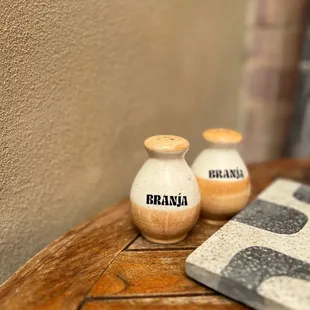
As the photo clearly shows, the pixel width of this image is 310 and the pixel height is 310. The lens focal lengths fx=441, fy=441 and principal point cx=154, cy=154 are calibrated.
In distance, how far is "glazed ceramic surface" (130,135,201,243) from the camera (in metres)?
0.56

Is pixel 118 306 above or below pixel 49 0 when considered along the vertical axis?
below

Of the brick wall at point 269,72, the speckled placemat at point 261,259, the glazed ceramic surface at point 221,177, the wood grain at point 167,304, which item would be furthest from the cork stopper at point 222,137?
the brick wall at point 269,72

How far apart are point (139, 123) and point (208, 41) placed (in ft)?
0.93

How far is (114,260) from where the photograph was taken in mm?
559

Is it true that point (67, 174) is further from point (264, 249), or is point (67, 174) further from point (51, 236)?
point (264, 249)

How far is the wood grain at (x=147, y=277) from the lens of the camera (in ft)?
1.63

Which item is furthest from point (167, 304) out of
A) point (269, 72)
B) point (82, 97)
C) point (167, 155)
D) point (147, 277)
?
point (269, 72)

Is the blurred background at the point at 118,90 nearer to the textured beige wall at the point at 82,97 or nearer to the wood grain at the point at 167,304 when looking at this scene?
the textured beige wall at the point at 82,97

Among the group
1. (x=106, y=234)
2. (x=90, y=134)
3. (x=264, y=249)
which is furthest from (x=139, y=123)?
(x=264, y=249)

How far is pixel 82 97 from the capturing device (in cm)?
68

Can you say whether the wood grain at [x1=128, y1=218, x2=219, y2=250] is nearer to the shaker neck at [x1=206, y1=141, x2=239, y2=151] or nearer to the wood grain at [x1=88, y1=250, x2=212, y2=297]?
the wood grain at [x1=88, y1=250, x2=212, y2=297]

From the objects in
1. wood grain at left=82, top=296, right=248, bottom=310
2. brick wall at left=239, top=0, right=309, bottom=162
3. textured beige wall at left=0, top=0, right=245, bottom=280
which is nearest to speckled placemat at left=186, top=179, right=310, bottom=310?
wood grain at left=82, top=296, right=248, bottom=310

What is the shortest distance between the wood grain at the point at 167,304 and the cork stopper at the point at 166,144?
0.18 metres

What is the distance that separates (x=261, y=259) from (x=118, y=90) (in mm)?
373
